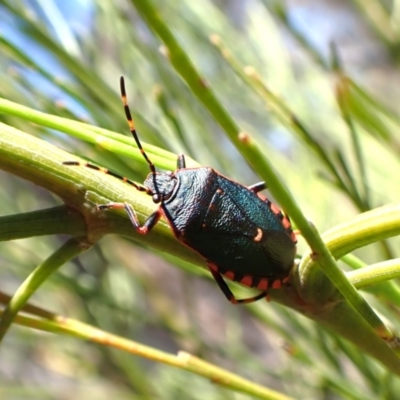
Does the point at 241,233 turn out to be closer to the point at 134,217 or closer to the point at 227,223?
the point at 227,223

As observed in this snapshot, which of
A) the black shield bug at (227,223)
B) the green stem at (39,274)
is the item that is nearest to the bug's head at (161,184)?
the black shield bug at (227,223)

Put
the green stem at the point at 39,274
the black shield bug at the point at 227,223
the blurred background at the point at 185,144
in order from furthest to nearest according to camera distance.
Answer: the blurred background at the point at 185,144 → the black shield bug at the point at 227,223 → the green stem at the point at 39,274

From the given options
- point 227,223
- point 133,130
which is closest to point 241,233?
point 227,223

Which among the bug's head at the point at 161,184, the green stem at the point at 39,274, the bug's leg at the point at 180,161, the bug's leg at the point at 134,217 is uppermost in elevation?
the bug's leg at the point at 180,161

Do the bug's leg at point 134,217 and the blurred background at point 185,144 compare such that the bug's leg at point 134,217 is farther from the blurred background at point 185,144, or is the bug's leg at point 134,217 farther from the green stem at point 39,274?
the blurred background at point 185,144

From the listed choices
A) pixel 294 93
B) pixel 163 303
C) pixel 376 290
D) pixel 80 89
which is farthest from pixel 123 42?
pixel 376 290

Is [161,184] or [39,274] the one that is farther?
[161,184]

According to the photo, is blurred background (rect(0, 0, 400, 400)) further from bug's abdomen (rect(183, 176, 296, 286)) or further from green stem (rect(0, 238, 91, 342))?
green stem (rect(0, 238, 91, 342))

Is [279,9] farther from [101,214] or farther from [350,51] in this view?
[350,51]
